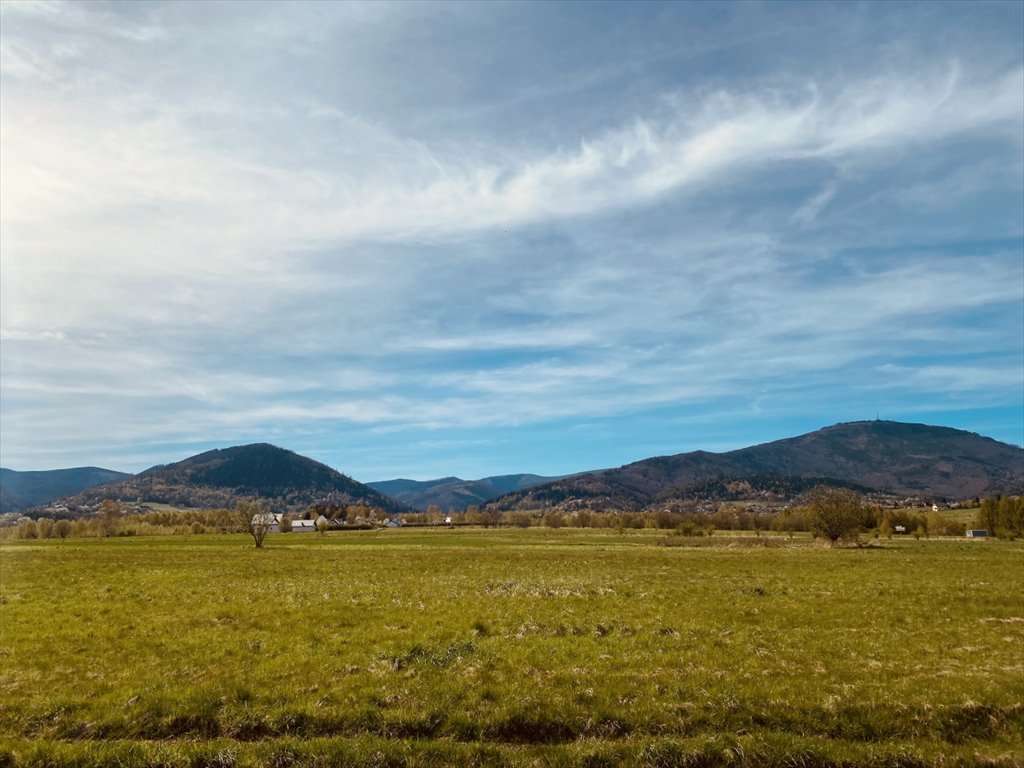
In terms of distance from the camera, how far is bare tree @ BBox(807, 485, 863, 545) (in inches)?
3819

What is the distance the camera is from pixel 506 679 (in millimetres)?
17047

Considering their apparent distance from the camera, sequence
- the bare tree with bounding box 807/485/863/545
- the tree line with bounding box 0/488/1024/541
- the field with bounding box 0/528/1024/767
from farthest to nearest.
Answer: the tree line with bounding box 0/488/1024/541 → the bare tree with bounding box 807/485/863/545 → the field with bounding box 0/528/1024/767

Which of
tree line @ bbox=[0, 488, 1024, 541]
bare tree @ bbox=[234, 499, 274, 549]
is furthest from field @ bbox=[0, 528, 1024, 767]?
tree line @ bbox=[0, 488, 1024, 541]

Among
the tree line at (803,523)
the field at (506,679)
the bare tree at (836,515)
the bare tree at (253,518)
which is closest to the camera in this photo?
the field at (506,679)

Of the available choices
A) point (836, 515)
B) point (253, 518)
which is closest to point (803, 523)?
point (836, 515)

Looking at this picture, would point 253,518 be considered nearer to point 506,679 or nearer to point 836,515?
Answer: point 836,515

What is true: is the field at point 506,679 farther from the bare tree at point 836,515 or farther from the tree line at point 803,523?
the tree line at point 803,523

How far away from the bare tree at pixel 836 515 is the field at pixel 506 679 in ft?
222

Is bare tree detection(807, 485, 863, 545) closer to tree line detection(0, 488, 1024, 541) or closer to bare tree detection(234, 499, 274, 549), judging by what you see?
tree line detection(0, 488, 1024, 541)

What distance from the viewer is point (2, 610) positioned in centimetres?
2816

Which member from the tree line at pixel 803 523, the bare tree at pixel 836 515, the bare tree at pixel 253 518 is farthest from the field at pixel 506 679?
the tree line at pixel 803 523

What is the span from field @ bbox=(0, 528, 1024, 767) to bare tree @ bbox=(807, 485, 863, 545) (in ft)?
222

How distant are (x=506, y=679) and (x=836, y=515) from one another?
95960 mm

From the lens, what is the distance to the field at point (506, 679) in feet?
41.0
